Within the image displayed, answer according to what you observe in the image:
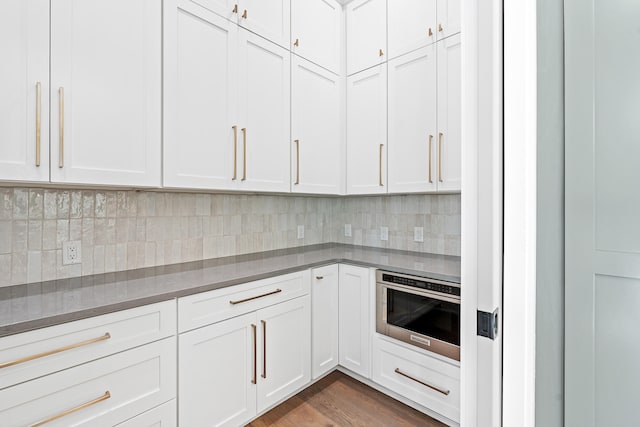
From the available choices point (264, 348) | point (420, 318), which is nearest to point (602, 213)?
point (420, 318)

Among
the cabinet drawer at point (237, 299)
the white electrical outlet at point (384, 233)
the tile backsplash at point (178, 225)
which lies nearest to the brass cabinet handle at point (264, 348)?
the cabinet drawer at point (237, 299)

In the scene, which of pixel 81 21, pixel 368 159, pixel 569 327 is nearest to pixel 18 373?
pixel 81 21

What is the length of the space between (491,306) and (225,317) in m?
1.23

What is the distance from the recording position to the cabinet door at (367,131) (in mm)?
2232

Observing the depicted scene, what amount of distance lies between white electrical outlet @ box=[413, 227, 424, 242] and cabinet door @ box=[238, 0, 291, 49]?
64.2 inches

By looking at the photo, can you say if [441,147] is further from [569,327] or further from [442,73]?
[569,327]

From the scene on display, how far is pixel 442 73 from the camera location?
191 centimetres

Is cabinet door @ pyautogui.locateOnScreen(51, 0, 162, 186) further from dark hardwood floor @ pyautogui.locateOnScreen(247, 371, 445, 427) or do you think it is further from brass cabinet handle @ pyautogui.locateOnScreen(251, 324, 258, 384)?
dark hardwood floor @ pyautogui.locateOnScreen(247, 371, 445, 427)

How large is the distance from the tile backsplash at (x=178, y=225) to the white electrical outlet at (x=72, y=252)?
0.06 ft

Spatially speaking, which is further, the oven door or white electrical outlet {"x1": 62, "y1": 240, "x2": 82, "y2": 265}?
the oven door

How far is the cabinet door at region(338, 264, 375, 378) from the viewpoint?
80.5 inches

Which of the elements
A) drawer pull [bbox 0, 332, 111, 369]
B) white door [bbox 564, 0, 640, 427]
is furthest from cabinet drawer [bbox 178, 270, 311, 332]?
white door [bbox 564, 0, 640, 427]

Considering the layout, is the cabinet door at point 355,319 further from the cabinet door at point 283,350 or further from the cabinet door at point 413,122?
the cabinet door at point 413,122

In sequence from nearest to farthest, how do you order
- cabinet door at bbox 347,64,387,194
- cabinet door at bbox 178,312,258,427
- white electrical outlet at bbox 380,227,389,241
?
1. cabinet door at bbox 178,312,258,427
2. cabinet door at bbox 347,64,387,194
3. white electrical outlet at bbox 380,227,389,241
